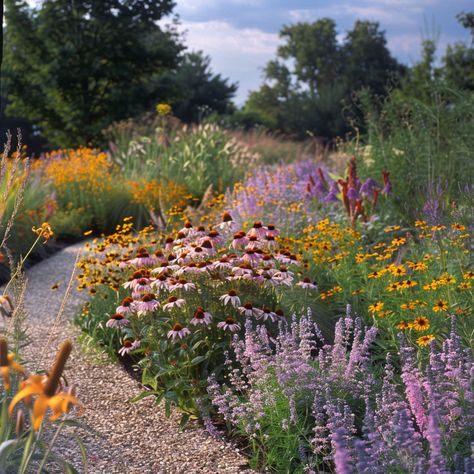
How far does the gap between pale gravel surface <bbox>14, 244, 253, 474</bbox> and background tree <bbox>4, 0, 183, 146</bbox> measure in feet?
48.1

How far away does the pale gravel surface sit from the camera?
345cm

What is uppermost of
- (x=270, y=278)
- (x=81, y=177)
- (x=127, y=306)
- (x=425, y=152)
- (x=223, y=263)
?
(x=425, y=152)

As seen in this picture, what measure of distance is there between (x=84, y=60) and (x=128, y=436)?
17.2 m

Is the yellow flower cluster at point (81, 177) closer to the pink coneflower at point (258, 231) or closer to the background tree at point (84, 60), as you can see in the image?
the pink coneflower at point (258, 231)

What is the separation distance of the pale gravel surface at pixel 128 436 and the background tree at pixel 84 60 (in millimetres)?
14675

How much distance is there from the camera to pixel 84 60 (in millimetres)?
19594

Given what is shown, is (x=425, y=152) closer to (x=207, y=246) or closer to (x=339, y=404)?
(x=207, y=246)

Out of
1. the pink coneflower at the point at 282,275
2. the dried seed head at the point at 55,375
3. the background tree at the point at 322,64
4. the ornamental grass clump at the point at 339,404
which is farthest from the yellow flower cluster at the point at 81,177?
the background tree at the point at 322,64

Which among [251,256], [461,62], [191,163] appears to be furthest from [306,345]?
[461,62]

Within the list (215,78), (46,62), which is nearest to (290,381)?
(46,62)

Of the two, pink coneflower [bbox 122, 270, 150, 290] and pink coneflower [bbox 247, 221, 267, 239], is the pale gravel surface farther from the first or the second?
pink coneflower [bbox 247, 221, 267, 239]

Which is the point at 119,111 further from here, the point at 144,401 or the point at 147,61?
the point at 144,401

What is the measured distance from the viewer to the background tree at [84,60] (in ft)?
62.4

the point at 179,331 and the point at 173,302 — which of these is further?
the point at 173,302
